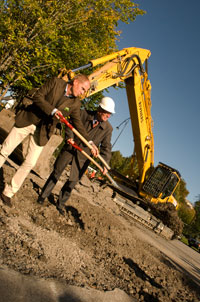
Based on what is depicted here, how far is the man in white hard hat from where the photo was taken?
425 cm

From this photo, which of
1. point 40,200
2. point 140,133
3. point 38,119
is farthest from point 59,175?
point 140,133

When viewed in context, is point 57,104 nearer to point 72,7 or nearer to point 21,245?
point 21,245

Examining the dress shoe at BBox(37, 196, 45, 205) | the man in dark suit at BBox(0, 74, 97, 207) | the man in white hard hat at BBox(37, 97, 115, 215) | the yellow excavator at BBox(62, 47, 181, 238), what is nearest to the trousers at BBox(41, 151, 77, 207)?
the man in white hard hat at BBox(37, 97, 115, 215)

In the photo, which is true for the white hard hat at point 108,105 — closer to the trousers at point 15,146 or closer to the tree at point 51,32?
the trousers at point 15,146

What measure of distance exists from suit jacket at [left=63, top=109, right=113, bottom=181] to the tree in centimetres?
556

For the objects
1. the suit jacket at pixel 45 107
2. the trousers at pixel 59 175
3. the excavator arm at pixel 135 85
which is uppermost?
the excavator arm at pixel 135 85

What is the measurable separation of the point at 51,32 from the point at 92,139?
645 centimetres

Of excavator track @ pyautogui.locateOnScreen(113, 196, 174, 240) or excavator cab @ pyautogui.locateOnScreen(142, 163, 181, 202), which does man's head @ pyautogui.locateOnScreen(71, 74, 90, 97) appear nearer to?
excavator track @ pyautogui.locateOnScreen(113, 196, 174, 240)

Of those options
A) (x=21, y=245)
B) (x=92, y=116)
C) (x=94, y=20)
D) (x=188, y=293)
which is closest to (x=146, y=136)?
(x=94, y=20)

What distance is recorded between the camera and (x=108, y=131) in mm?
4629

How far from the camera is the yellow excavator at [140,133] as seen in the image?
23.2 feet

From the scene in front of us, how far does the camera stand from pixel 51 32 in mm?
9000

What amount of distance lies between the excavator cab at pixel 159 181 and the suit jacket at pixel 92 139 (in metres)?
7.22

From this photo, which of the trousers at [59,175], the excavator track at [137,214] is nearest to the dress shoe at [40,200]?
the trousers at [59,175]
